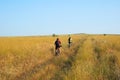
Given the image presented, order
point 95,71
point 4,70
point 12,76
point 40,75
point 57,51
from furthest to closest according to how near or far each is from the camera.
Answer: point 57,51
point 4,70
point 12,76
point 40,75
point 95,71

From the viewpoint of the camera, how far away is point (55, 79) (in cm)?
1020

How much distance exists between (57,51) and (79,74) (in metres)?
12.4

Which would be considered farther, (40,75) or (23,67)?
(23,67)

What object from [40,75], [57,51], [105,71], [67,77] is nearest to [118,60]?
[105,71]

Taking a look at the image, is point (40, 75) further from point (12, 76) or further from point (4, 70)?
point (4, 70)

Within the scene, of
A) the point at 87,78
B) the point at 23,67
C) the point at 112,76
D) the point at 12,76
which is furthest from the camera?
the point at 23,67

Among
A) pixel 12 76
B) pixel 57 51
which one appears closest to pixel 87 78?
pixel 12 76

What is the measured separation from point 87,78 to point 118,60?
524cm

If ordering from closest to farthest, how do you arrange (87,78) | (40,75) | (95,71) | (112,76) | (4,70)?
(87,78) < (112,76) < (95,71) < (40,75) < (4,70)

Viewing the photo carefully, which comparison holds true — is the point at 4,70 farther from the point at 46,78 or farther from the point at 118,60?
the point at 118,60

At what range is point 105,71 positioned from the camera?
35.9 ft

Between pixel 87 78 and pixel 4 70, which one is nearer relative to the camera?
pixel 87 78

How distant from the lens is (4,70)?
13977mm

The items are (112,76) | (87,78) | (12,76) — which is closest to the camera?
(87,78)
